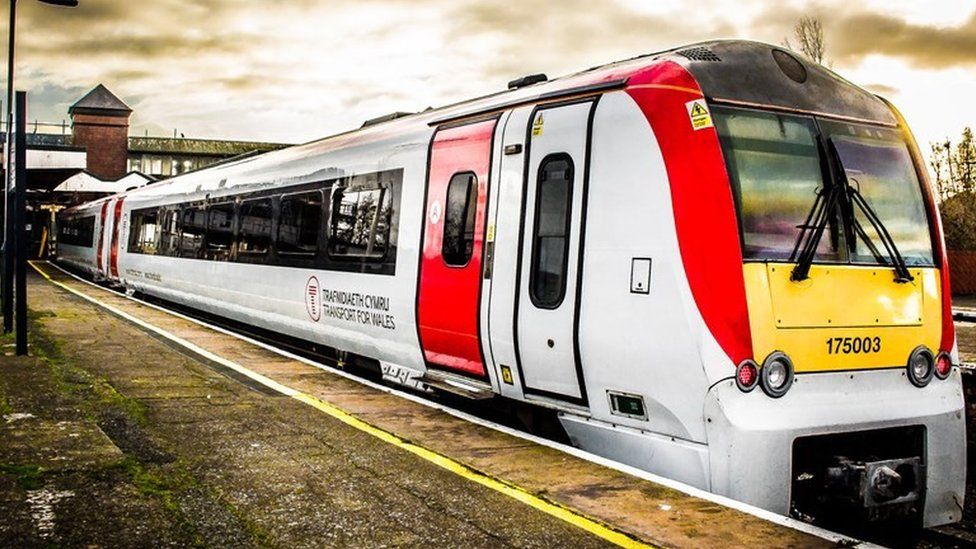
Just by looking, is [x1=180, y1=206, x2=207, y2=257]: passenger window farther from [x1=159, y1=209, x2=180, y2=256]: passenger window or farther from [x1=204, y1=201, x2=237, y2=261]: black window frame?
[x1=159, y1=209, x2=180, y2=256]: passenger window

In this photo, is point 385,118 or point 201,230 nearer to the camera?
point 385,118

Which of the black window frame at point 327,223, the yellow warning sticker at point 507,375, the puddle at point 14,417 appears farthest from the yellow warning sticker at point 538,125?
the puddle at point 14,417

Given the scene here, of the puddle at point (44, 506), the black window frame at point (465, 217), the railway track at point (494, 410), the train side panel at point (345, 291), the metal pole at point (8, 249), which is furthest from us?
the metal pole at point (8, 249)

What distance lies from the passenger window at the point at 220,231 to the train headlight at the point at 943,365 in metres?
11.2

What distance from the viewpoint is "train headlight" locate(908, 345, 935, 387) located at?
6.03 metres

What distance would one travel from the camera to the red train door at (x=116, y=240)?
2525 centimetres

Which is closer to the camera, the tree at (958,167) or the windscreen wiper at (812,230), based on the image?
the windscreen wiper at (812,230)

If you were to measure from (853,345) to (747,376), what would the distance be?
0.93 m

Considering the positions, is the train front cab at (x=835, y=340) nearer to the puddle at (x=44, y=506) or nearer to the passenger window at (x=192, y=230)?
the puddle at (x=44, y=506)

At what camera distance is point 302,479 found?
18.0 feet

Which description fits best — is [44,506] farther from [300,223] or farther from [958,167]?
[958,167]

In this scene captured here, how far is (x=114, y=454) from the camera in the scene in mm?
5891

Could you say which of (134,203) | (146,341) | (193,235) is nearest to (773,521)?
(146,341)

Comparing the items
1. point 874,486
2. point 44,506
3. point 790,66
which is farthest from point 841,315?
point 44,506
